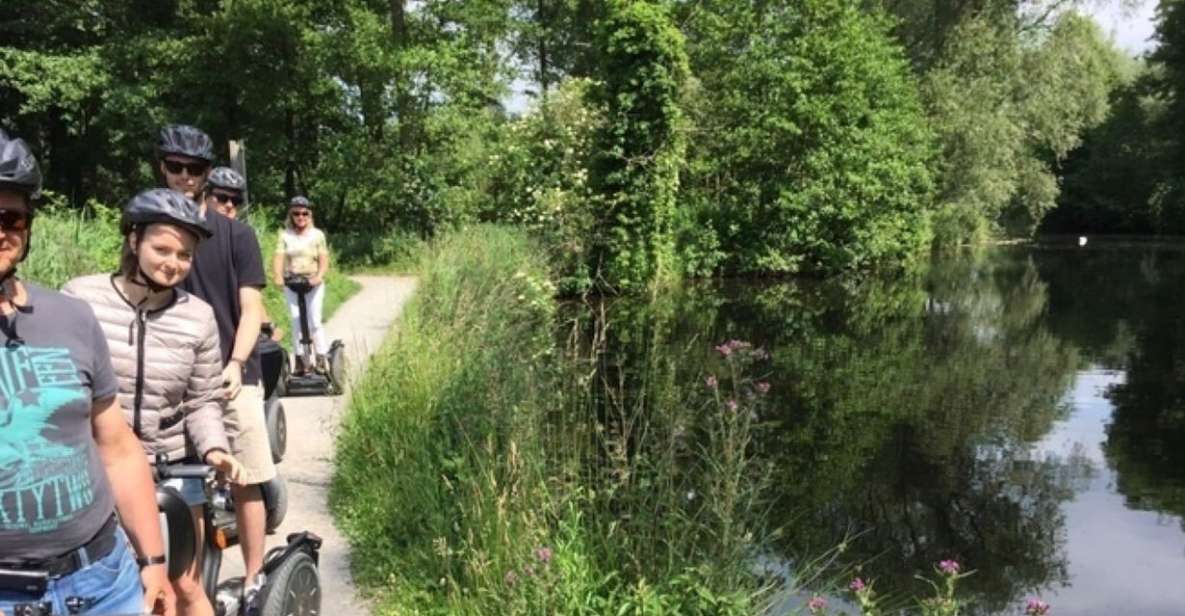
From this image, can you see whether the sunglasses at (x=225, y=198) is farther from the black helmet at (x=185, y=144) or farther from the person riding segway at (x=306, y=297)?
the person riding segway at (x=306, y=297)

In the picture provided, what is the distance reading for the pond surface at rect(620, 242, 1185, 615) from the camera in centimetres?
604

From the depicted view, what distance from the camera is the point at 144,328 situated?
2572mm

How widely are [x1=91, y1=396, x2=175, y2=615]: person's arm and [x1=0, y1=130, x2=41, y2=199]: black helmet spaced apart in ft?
1.48

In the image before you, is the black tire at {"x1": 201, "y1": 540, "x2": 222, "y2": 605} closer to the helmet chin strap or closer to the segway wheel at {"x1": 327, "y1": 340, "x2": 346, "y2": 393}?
the helmet chin strap

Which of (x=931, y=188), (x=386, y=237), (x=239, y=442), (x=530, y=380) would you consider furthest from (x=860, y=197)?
(x=239, y=442)

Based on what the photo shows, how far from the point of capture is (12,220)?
173 centimetres

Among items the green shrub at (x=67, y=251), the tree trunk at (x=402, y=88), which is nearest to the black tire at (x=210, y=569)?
the green shrub at (x=67, y=251)

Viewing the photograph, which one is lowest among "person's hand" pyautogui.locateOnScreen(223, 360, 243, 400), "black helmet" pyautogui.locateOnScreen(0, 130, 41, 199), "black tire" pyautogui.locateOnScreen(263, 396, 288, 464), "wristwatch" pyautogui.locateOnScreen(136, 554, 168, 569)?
"black tire" pyautogui.locateOnScreen(263, 396, 288, 464)

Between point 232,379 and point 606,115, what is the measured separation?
18279mm

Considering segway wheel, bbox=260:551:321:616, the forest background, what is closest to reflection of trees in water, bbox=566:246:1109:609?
segway wheel, bbox=260:551:321:616

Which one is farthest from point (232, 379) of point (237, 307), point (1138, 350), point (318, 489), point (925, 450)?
point (1138, 350)

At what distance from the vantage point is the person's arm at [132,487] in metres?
1.96

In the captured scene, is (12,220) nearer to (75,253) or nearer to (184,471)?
(184,471)

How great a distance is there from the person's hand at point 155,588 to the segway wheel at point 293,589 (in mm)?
844
